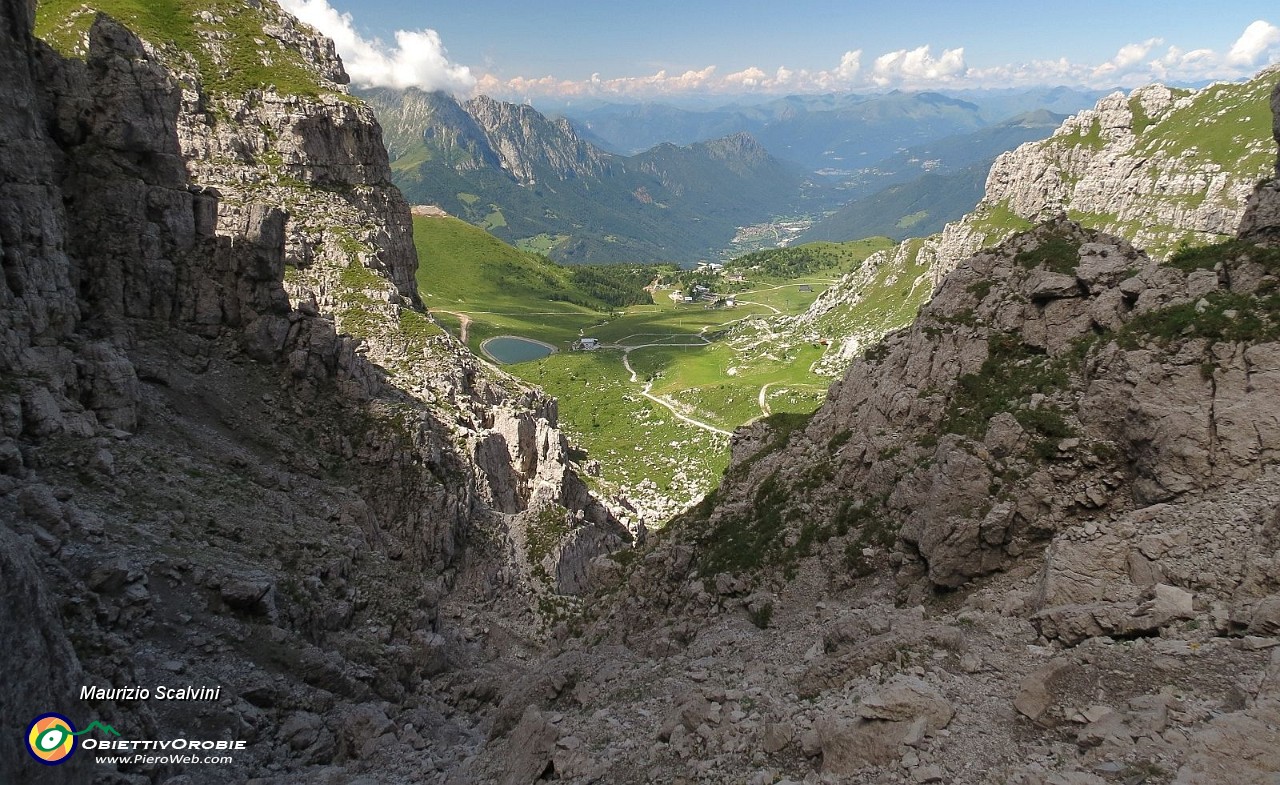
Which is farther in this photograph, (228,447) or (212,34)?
(212,34)

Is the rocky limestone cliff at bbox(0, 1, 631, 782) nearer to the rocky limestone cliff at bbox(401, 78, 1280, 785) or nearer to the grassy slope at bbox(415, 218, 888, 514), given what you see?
the rocky limestone cliff at bbox(401, 78, 1280, 785)

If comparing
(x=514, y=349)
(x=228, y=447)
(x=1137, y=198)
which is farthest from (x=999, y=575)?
(x=1137, y=198)

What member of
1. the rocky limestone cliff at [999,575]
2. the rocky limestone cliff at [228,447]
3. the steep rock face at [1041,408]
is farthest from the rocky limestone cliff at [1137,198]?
the rocky limestone cliff at [999,575]

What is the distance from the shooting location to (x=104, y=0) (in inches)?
2869

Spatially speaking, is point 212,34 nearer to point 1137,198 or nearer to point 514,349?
point 514,349

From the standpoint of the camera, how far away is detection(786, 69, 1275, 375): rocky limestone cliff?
16350 cm

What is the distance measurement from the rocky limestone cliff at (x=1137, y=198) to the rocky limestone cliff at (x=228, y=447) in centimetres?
11333

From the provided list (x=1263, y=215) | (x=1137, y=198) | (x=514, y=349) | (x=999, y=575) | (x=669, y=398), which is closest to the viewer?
(x=999, y=575)

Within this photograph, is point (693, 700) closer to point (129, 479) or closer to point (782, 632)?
point (782, 632)

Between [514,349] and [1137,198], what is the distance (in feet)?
577

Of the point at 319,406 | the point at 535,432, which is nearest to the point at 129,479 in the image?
the point at 319,406

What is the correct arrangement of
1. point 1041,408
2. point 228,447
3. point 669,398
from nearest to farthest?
point 1041,408, point 228,447, point 669,398

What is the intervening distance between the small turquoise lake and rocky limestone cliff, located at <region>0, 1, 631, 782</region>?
103617 millimetres

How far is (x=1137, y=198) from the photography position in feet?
597
